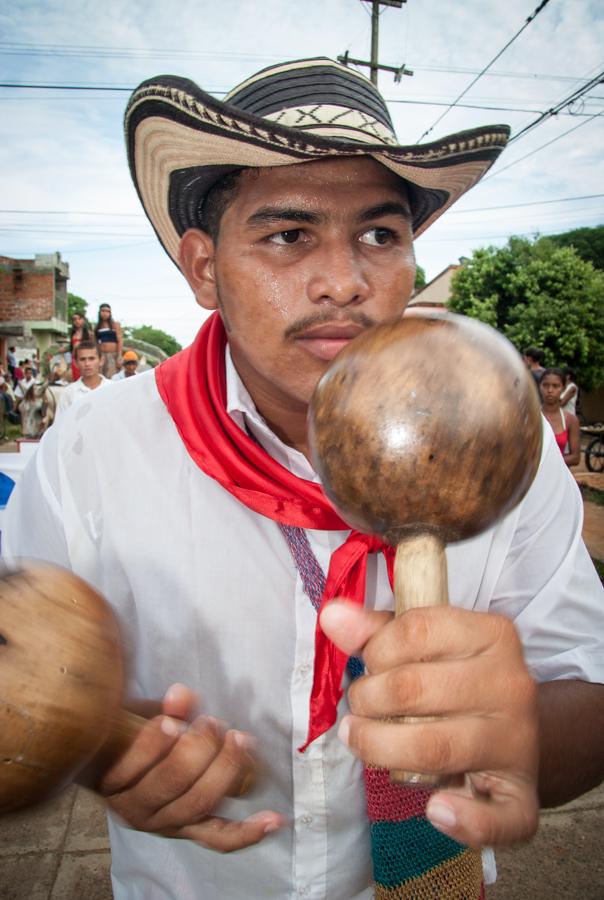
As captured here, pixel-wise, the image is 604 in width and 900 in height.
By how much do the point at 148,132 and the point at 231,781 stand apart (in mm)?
1457

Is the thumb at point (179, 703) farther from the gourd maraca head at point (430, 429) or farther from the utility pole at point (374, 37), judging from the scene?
the utility pole at point (374, 37)

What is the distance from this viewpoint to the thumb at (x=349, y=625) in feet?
2.40

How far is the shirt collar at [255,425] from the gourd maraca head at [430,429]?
90cm

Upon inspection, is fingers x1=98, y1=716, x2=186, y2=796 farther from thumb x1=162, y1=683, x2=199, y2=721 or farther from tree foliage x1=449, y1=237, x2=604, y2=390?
tree foliage x1=449, y1=237, x2=604, y2=390

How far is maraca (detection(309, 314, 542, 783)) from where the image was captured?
0.68 meters

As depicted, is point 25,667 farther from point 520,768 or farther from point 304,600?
point 304,600

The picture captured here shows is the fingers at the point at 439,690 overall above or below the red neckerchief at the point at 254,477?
below

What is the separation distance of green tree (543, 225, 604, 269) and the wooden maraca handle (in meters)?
47.9

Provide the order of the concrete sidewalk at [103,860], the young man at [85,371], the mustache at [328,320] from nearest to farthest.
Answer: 1. the mustache at [328,320]
2. the concrete sidewalk at [103,860]
3. the young man at [85,371]

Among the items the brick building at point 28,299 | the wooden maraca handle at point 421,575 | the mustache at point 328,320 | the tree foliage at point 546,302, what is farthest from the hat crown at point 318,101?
the brick building at point 28,299

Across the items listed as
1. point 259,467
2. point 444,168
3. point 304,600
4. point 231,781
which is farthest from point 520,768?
point 444,168

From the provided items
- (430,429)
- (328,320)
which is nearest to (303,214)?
A: (328,320)

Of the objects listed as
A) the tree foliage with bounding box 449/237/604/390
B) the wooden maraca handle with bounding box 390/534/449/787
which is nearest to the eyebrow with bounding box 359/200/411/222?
the wooden maraca handle with bounding box 390/534/449/787

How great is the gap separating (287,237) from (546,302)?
2413 cm
